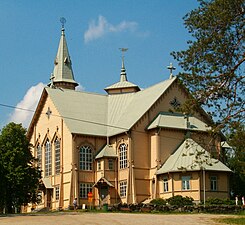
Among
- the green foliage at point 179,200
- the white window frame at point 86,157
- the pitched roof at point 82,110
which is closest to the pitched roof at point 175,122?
the pitched roof at point 82,110

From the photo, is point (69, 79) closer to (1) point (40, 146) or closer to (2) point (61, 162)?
(1) point (40, 146)

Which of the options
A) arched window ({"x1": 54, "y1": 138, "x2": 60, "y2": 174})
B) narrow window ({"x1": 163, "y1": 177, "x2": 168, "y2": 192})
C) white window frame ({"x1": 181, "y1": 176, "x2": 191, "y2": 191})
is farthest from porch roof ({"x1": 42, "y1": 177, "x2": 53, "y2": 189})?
white window frame ({"x1": 181, "y1": 176, "x2": 191, "y2": 191})

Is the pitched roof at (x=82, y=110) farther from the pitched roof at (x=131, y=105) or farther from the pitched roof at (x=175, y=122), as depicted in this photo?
the pitched roof at (x=175, y=122)

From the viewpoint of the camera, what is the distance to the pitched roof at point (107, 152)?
63844 mm

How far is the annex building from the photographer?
193ft

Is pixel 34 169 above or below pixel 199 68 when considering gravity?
below

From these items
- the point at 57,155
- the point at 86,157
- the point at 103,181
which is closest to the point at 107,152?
the point at 86,157

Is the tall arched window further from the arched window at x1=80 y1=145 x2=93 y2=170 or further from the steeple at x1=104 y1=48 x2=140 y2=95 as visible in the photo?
the steeple at x1=104 y1=48 x2=140 y2=95

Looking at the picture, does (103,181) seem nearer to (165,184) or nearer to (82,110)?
(165,184)

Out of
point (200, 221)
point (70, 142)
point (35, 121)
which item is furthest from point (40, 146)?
point (200, 221)

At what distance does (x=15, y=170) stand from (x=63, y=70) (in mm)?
32290

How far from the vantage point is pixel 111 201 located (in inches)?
2483

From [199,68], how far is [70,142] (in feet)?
104

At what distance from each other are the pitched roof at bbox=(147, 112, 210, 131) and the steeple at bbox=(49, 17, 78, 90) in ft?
75.4
